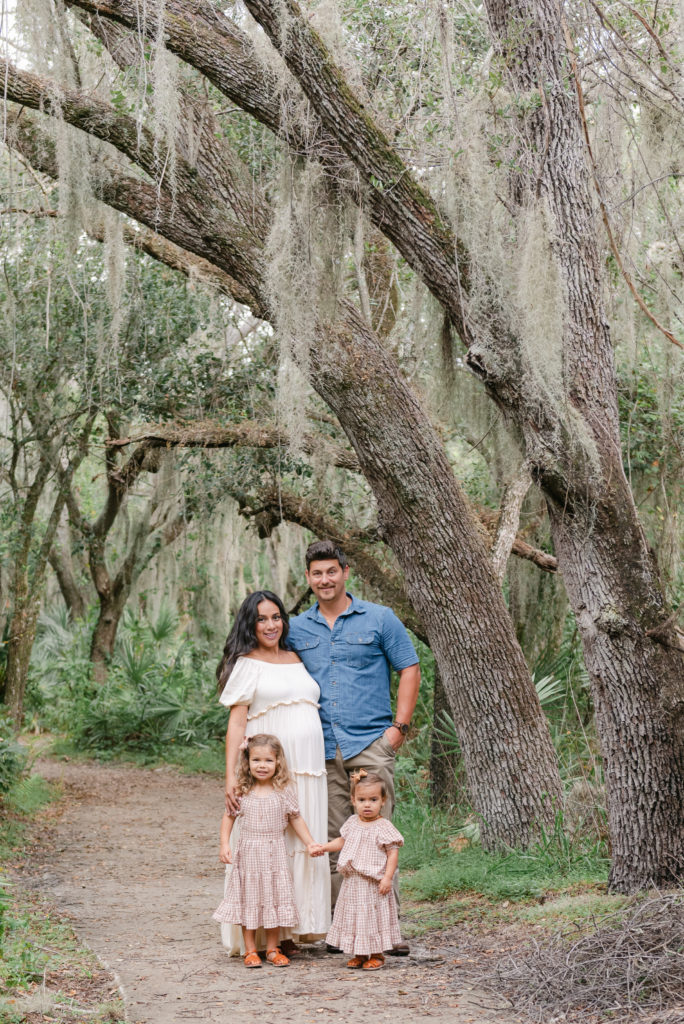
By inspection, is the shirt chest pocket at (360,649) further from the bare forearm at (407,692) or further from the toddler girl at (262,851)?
the toddler girl at (262,851)

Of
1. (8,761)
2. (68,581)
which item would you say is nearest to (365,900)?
(8,761)

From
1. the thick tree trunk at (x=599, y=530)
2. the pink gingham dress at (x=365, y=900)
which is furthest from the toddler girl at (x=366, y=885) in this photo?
the thick tree trunk at (x=599, y=530)

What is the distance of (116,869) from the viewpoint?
6.84 meters

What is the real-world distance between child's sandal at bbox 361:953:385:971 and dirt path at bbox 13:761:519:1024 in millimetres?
57

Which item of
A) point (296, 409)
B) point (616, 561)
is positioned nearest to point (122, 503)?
point (296, 409)

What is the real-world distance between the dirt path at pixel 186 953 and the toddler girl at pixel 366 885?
0.10m

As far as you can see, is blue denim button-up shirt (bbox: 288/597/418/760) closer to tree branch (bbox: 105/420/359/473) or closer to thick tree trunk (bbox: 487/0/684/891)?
thick tree trunk (bbox: 487/0/684/891)

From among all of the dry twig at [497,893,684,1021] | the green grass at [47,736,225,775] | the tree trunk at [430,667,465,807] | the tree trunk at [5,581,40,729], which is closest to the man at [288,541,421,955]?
the dry twig at [497,893,684,1021]

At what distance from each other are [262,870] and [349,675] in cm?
86

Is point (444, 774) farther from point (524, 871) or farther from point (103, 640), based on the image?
point (103, 640)

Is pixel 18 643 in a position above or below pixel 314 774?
above

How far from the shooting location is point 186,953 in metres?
4.33

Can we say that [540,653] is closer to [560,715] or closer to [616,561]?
[560,715]

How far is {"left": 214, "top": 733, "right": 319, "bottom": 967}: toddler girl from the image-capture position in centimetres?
398
